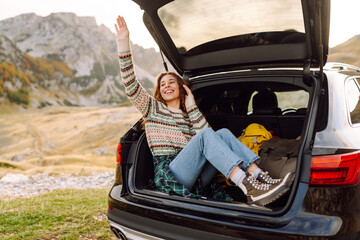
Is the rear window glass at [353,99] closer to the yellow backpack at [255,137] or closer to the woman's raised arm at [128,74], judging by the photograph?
the yellow backpack at [255,137]

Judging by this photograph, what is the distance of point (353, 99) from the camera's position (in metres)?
1.93

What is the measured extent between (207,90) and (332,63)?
46.8 inches

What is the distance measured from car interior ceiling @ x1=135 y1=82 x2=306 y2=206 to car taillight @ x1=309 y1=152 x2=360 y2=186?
1.12 m

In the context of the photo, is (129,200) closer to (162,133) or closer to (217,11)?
(162,133)

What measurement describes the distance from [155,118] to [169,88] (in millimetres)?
350

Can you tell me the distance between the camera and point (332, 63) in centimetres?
235

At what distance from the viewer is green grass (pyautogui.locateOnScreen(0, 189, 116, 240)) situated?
118 inches

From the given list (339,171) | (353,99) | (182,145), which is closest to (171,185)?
(182,145)

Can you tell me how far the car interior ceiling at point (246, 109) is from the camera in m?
3.04

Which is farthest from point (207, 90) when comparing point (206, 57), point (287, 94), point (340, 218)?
point (340, 218)

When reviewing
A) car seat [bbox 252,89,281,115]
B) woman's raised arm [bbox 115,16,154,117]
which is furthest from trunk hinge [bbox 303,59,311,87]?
woman's raised arm [bbox 115,16,154,117]

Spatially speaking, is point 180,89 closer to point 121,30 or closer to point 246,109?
point 121,30

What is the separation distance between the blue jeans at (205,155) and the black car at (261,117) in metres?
0.28

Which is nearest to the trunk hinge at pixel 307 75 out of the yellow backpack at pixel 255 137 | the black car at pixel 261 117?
the black car at pixel 261 117
